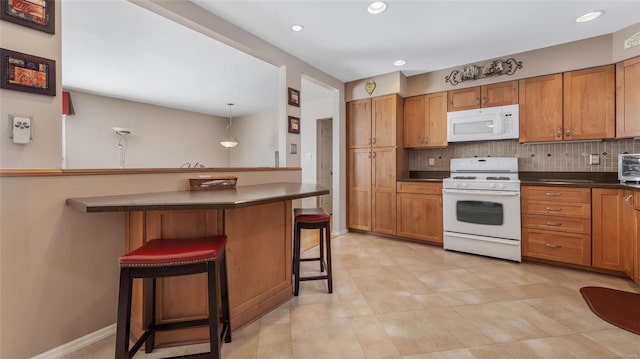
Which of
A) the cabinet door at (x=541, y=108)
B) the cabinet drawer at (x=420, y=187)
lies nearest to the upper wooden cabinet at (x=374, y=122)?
the cabinet drawer at (x=420, y=187)

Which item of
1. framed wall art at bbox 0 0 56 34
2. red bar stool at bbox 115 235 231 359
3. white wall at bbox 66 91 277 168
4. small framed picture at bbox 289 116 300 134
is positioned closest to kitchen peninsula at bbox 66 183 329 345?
red bar stool at bbox 115 235 231 359

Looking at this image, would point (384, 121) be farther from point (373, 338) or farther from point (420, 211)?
point (373, 338)

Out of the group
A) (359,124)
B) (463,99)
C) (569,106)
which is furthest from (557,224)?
(359,124)

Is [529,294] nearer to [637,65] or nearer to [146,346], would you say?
[637,65]

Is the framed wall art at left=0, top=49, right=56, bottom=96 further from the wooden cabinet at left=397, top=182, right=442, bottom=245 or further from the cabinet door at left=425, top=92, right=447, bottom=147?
the cabinet door at left=425, top=92, right=447, bottom=147

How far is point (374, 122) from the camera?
13.7 ft

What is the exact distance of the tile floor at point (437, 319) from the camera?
1567 millimetres

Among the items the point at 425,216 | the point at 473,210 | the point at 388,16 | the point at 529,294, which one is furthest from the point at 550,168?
the point at 388,16

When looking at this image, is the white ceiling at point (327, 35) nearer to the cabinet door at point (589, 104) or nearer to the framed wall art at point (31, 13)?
the cabinet door at point (589, 104)

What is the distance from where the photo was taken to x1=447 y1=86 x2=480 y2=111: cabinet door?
11.8ft

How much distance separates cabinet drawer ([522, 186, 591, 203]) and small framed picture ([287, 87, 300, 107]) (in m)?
2.80

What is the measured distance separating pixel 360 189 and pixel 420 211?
99 cm

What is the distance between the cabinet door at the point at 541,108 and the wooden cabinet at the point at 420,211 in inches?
48.7

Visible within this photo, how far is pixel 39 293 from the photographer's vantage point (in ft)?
4.77
